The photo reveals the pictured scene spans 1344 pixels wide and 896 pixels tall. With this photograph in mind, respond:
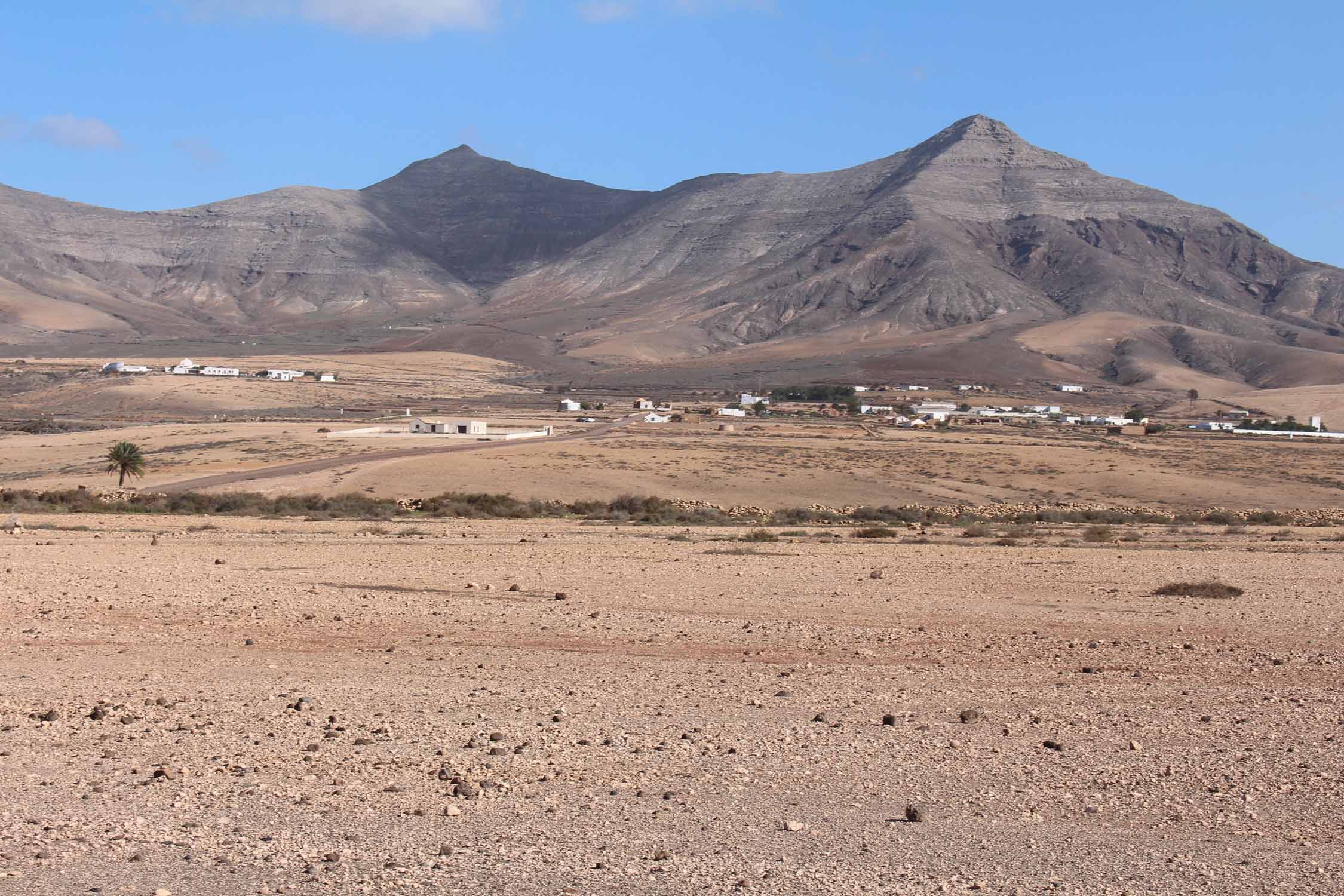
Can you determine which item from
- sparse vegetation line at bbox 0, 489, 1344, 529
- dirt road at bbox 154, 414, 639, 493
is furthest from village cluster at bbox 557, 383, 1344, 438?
sparse vegetation line at bbox 0, 489, 1344, 529

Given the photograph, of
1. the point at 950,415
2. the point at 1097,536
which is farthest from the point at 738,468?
the point at 950,415

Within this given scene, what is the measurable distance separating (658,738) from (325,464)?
1884 inches

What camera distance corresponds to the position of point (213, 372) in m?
149

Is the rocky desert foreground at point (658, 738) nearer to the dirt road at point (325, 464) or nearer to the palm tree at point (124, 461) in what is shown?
the dirt road at point (325, 464)

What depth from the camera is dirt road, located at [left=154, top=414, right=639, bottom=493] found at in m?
48.1

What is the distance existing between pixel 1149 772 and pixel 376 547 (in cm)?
1981

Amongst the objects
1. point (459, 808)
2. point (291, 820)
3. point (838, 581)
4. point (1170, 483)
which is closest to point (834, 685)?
point (459, 808)

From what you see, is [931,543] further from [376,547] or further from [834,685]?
[834,685]

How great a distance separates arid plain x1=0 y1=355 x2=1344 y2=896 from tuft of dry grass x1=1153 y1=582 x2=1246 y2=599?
416 millimetres

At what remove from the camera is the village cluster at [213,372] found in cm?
14138

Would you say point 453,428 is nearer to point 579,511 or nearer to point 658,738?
point 579,511

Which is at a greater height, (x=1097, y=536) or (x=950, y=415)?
(x=950, y=415)

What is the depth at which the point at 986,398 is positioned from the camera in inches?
6147

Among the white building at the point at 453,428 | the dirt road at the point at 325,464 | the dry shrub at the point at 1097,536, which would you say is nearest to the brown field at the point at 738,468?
the dirt road at the point at 325,464
